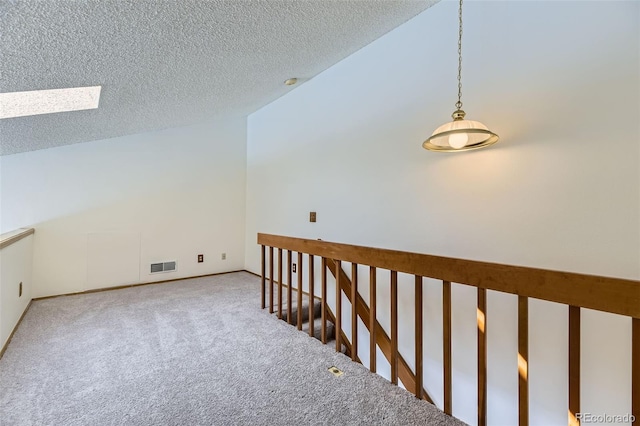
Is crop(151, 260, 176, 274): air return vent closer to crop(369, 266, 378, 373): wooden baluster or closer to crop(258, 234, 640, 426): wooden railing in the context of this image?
crop(258, 234, 640, 426): wooden railing

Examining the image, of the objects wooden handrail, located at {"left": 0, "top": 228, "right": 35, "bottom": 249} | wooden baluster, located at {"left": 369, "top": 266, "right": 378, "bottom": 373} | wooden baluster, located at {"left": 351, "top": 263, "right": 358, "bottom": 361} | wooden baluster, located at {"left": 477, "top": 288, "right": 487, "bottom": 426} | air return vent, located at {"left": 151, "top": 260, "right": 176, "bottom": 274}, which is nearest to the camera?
wooden baluster, located at {"left": 477, "top": 288, "right": 487, "bottom": 426}

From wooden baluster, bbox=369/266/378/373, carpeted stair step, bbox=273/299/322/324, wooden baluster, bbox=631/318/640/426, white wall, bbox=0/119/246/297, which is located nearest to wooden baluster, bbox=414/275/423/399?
wooden baluster, bbox=369/266/378/373

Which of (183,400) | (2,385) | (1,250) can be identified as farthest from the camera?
(1,250)

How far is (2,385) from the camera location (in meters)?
1.70

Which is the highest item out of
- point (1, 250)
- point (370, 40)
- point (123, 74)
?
point (370, 40)

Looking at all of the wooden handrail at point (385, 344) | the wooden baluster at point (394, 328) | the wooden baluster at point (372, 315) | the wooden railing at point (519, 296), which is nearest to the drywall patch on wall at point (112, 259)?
the wooden handrail at point (385, 344)

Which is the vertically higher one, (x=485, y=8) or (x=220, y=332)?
(x=485, y=8)

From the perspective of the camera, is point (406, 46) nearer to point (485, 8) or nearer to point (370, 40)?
point (370, 40)

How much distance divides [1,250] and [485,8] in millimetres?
3863

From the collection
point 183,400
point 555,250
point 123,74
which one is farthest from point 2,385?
point 555,250

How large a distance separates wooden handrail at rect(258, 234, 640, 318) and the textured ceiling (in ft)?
5.40

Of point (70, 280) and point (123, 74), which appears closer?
point (123, 74)

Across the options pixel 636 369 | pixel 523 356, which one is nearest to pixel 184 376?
pixel 523 356

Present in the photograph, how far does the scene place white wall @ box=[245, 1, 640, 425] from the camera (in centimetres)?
151
